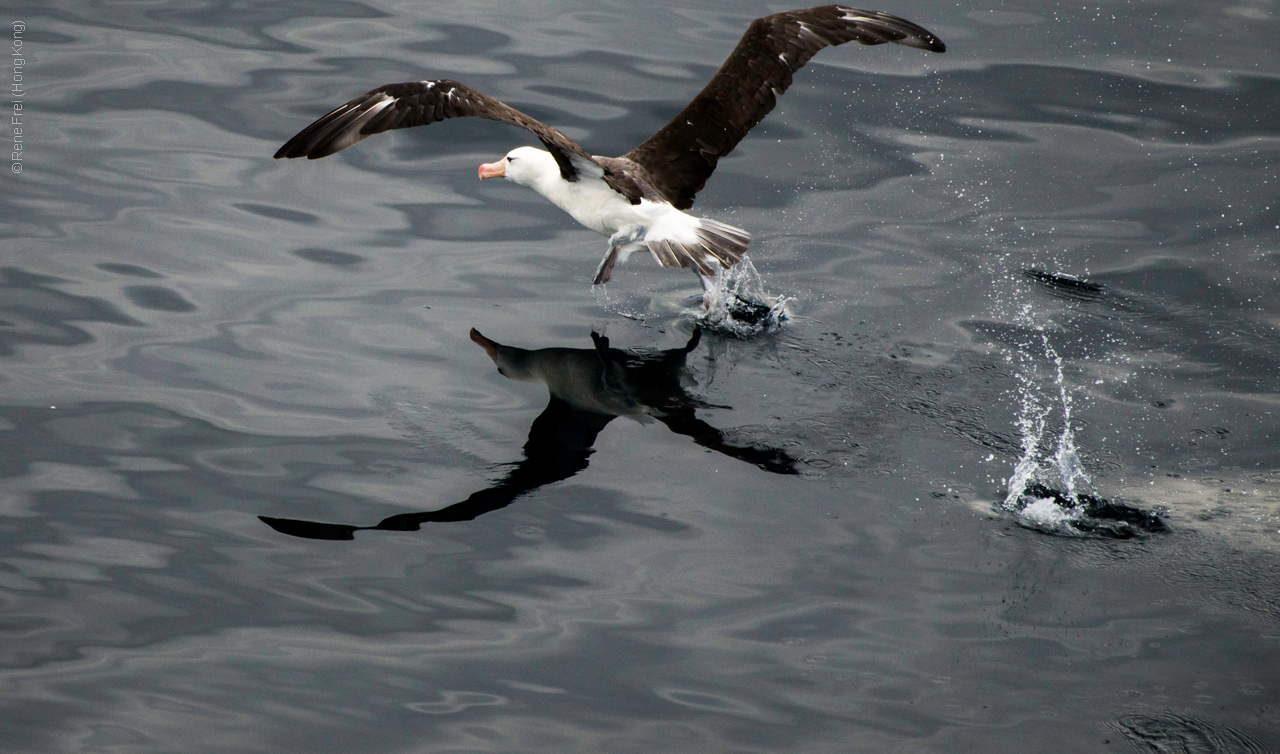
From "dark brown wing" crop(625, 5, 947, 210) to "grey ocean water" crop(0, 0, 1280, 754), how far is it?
64 cm

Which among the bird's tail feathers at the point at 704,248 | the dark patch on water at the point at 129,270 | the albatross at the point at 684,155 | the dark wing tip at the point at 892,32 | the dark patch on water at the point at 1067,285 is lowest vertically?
the dark patch on water at the point at 129,270

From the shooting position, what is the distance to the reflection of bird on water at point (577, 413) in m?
5.11

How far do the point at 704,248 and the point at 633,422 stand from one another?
1166 mm

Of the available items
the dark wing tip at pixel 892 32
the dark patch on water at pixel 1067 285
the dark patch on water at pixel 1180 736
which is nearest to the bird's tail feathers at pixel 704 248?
the dark wing tip at pixel 892 32

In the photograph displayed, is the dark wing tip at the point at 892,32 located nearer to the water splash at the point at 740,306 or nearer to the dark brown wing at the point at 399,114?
the water splash at the point at 740,306

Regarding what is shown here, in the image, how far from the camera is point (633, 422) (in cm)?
586

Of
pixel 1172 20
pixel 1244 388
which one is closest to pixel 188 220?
pixel 1244 388

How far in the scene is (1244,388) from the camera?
633 cm

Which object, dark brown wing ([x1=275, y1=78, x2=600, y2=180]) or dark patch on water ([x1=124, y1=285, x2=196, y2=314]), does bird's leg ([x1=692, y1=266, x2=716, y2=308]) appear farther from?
dark patch on water ([x1=124, y1=285, x2=196, y2=314])

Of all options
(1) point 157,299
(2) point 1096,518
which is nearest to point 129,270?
(1) point 157,299

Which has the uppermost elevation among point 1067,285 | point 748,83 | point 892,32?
point 892,32

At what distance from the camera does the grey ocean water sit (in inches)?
164

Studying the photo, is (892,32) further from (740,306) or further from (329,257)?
(329,257)

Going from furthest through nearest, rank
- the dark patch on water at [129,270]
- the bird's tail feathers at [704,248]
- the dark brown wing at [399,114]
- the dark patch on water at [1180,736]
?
the dark patch on water at [129,270] → the bird's tail feathers at [704,248] → the dark brown wing at [399,114] → the dark patch on water at [1180,736]
